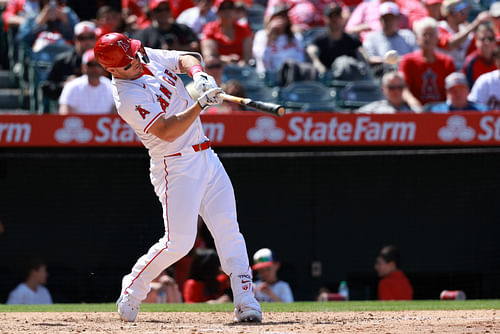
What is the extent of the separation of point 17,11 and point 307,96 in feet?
12.4

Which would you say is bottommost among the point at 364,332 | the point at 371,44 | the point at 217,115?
the point at 364,332

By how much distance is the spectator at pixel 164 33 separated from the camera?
31.3ft

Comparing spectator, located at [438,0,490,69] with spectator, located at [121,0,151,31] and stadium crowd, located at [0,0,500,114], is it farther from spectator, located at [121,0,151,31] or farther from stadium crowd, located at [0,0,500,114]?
spectator, located at [121,0,151,31]

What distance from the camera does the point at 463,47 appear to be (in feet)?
35.3

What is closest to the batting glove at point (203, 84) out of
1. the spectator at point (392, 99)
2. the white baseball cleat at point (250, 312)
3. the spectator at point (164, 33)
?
the white baseball cleat at point (250, 312)

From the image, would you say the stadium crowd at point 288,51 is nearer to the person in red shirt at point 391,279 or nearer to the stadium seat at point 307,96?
the stadium seat at point 307,96

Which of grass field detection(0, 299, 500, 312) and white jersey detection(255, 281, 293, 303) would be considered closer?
grass field detection(0, 299, 500, 312)

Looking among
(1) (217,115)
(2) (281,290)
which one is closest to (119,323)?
(2) (281,290)

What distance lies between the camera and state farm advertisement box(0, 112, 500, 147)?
8.30 m

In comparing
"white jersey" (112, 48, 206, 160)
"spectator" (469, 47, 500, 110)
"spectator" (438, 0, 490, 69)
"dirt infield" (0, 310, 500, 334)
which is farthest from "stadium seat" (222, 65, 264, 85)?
"white jersey" (112, 48, 206, 160)

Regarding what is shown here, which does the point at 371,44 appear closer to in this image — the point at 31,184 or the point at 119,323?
the point at 31,184

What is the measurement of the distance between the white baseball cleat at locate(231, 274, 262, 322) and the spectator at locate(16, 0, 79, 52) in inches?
219

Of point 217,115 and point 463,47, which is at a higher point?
point 463,47

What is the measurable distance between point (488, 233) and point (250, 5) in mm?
4665
